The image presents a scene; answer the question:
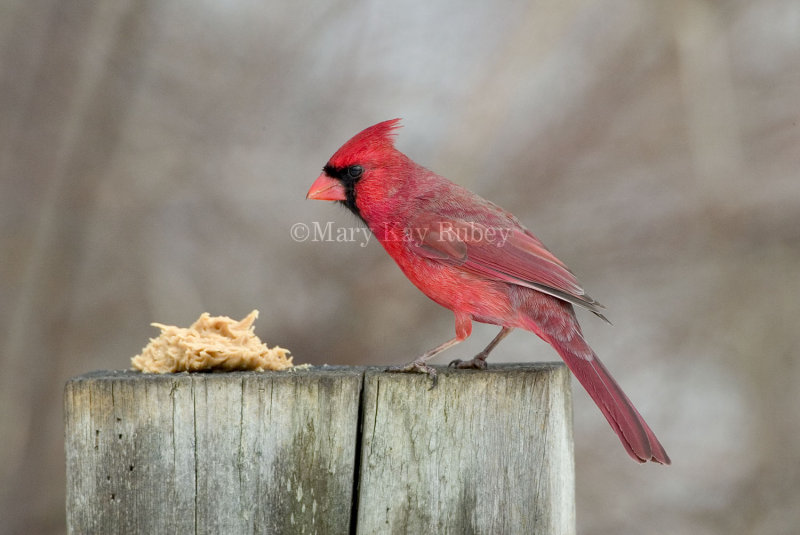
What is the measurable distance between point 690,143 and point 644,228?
1.70 feet

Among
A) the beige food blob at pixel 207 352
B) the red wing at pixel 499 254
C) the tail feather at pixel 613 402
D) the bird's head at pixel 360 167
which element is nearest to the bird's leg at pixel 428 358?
the red wing at pixel 499 254

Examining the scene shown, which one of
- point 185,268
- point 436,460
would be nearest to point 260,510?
point 436,460

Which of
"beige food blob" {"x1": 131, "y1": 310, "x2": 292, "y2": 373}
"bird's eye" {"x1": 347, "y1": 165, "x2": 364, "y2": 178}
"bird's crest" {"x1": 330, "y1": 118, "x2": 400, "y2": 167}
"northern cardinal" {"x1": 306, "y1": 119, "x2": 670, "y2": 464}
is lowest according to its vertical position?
"beige food blob" {"x1": 131, "y1": 310, "x2": 292, "y2": 373}

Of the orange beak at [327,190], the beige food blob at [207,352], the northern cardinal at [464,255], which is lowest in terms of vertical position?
the beige food blob at [207,352]

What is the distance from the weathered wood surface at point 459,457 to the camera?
2197mm

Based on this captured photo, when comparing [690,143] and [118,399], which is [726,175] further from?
[118,399]

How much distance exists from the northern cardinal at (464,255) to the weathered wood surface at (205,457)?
1.35ft

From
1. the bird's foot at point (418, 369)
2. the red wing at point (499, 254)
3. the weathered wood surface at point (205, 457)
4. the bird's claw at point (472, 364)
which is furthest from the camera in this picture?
the red wing at point (499, 254)

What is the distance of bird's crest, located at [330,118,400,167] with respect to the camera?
309 centimetres

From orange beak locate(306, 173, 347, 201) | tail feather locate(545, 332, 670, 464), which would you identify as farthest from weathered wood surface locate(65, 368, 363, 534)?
orange beak locate(306, 173, 347, 201)

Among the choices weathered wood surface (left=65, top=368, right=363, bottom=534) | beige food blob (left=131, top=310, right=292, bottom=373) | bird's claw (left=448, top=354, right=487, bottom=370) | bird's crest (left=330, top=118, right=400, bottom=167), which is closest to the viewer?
weathered wood surface (left=65, top=368, right=363, bottom=534)

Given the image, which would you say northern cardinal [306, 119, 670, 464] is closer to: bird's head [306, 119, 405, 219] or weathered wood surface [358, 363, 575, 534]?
bird's head [306, 119, 405, 219]

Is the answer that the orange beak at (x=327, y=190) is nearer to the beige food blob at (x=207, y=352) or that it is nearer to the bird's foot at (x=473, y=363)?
the beige food blob at (x=207, y=352)

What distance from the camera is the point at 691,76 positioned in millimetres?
4984
